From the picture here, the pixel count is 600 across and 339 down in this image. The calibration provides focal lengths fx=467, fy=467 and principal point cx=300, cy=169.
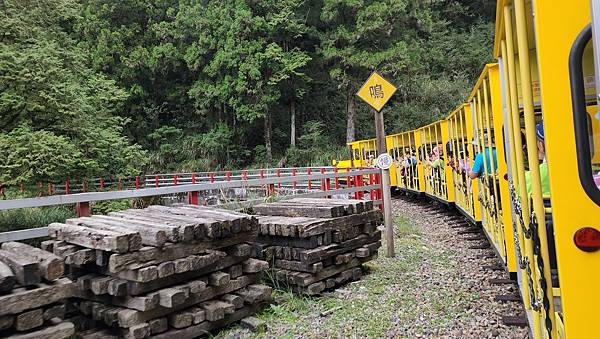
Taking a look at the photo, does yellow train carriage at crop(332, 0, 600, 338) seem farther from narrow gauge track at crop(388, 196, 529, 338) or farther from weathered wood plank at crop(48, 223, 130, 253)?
weathered wood plank at crop(48, 223, 130, 253)

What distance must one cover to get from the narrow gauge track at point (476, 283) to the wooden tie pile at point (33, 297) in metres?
2.95

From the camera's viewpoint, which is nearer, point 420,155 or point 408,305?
point 408,305

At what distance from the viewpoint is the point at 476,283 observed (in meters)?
5.87

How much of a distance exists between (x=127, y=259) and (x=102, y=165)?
1415 centimetres

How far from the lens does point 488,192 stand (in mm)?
6691

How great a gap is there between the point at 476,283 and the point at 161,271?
A: 386cm

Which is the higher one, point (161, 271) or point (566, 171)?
point (566, 171)

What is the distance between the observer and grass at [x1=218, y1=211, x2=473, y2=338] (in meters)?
4.71

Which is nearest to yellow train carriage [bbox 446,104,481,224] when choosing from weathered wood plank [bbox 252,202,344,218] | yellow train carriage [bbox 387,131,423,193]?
weathered wood plank [bbox 252,202,344,218]

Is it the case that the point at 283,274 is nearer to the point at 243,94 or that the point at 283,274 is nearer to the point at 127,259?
the point at 127,259

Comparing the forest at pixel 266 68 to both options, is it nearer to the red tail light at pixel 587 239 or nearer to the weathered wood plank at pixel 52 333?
the weathered wood plank at pixel 52 333

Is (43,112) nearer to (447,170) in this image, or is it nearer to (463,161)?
(447,170)

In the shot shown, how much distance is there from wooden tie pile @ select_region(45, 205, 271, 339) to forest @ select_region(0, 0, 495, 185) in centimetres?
2155

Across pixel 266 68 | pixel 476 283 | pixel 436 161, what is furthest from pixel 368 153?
pixel 476 283
